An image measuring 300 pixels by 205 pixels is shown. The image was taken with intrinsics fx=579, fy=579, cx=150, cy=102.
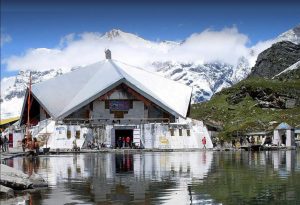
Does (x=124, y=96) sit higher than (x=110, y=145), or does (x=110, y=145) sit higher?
(x=124, y=96)

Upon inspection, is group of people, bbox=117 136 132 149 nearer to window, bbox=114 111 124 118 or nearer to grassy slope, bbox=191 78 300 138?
window, bbox=114 111 124 118

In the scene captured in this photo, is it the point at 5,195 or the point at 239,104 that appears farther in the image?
the point at 239,104

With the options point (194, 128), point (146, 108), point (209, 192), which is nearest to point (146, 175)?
point (209, 192)

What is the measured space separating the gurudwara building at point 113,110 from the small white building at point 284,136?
916cm

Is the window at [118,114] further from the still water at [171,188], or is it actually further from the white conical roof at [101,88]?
the still water at [171,188]

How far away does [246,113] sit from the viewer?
115812 mm

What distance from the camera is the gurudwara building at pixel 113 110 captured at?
5803 cm

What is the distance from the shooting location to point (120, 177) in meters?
20.9

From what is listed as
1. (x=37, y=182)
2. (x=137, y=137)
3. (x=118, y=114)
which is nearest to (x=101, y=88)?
(x=118, y=114)

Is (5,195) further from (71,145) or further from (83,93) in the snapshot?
(83,93)

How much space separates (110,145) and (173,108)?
995 cm

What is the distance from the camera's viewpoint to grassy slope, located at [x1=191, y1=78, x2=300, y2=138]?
98719mm

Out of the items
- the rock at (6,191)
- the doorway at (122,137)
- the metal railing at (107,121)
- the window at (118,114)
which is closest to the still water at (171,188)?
the rock at (6,191)

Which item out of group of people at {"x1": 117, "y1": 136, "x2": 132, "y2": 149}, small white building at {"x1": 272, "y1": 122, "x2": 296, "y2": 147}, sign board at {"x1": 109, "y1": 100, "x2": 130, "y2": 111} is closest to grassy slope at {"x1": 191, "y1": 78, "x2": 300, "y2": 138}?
small white building at {"x1": 272, "y1": 122, "x2": 296, "y2": 147}
